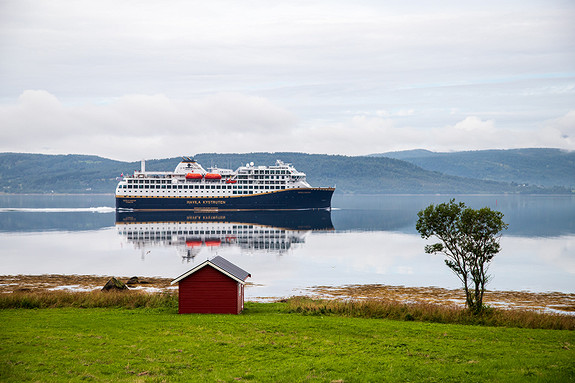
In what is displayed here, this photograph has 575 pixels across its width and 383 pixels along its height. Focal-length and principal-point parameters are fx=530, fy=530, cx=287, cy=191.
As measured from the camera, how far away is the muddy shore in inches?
1171

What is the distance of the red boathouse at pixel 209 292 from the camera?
21.6m

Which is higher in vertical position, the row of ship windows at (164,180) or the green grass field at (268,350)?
the row of ship windows at (164,180)

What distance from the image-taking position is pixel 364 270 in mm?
43281

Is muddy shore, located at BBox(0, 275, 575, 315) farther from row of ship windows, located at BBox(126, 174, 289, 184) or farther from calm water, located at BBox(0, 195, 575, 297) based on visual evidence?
row of ship windows, located at BBox(126, 174, 289, 184)

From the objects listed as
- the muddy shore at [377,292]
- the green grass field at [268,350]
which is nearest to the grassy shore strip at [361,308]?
the green grass field at [268,350]

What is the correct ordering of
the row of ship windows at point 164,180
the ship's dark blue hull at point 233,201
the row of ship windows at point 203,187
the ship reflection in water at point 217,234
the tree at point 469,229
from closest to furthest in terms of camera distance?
the tree at point 469,229 → the ship reflection in water at point 217,234 → the ship's dark blue hull at point 233,201 → the row of ship windows at point 203,187 → the row of ship windows at point 164,180

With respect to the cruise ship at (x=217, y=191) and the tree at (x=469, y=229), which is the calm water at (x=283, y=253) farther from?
the cruise ship at (x=217, y=191)

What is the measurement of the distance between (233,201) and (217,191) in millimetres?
4019

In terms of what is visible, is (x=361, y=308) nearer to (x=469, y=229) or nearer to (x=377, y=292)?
(x=469, y=229)

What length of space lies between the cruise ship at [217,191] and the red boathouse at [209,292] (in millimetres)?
89094

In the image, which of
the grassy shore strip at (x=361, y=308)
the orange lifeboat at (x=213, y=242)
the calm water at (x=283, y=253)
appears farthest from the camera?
the orange lifeboat at (x=213, y=242)

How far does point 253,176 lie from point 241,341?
97620 millimetres

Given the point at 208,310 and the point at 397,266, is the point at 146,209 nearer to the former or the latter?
the point at 397,266

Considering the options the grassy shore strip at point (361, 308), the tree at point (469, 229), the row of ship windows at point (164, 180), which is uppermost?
the row of ship windows at point (164, 180)
